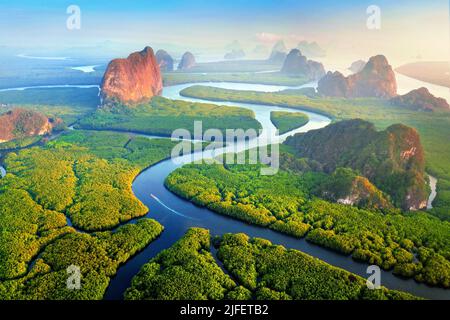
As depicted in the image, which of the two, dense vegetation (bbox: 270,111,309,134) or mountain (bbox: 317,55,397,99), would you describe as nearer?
dense vegetation (bbox: 270,111,309,134)

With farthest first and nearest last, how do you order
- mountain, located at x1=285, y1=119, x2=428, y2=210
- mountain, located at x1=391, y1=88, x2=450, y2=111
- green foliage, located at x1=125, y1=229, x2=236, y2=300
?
1. mountain, located at x1=391, y1=88, x2=450, y2=111
2. mountain, located at x1=285, y1=119, x2=428, y2=210
3. green foliage, located at x1=125, y1=229, x2=236, y2=300

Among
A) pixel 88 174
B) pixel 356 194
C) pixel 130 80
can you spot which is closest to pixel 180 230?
pixel 88 174

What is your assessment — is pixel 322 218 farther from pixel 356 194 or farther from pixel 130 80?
pixel 130 80

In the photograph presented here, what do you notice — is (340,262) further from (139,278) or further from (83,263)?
(83,263)

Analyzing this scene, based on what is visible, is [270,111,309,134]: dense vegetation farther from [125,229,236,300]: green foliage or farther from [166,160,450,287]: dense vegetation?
[125,229,236,300]: green foliage

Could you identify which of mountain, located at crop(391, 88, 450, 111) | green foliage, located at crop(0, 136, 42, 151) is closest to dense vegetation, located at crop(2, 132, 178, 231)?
green foliage, located at crop(0, 136, 42, 151)
